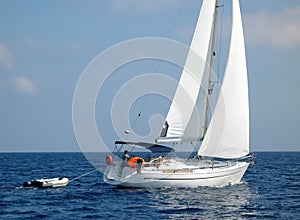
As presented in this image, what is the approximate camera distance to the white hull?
29.9 meters

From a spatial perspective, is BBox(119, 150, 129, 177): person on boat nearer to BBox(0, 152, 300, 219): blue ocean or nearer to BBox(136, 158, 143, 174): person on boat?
BBox(136, 158, 143, 174): person on boat

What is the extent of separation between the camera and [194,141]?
1304 inches

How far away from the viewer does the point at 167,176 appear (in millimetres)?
30078

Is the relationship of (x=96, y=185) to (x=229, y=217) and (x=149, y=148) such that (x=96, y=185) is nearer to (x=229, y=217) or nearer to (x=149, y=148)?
(x=149, y=148)

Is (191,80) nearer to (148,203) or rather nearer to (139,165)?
(139,165)

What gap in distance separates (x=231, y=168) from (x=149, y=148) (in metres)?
5.68

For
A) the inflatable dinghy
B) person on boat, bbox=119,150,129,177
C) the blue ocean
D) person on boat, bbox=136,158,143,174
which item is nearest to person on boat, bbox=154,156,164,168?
person on boat, bbox=136,158,143,174

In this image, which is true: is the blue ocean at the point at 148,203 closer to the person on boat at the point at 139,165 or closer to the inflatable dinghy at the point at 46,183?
the inflatable dinghy at the point at 46,183

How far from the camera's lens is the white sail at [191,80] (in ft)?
107

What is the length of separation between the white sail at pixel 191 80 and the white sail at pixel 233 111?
1.41m

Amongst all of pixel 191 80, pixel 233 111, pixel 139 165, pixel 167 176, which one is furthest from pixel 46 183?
pixel 233 111

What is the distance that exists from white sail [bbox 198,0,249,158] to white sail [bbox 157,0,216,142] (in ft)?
4.61

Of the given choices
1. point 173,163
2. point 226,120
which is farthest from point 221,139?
point 173,163

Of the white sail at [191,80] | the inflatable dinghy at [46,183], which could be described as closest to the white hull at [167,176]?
the white sail at [191,80]
